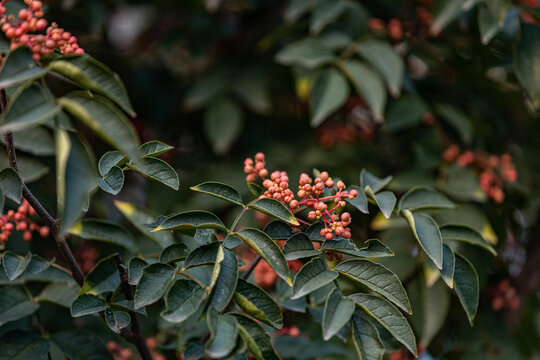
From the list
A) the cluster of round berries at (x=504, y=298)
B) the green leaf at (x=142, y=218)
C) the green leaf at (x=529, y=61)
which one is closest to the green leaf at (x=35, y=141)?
the green leaf at (x=142, y=218)

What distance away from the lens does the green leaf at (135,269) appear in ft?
2.85

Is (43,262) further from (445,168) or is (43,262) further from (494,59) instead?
(494,59)

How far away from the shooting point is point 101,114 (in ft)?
2.21

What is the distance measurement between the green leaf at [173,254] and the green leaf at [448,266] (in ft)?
1.34

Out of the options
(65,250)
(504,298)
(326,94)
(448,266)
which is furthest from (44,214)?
(504,298)

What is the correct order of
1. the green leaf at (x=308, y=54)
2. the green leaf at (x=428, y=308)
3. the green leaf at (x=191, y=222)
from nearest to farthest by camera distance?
the green leaf at (x=191, y=222)
the green leaf at (x=428, y=308)
the green leaf at (x=308, y=54)

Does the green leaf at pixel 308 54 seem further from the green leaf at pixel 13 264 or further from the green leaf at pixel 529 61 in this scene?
the green leaf at pixel 13 264

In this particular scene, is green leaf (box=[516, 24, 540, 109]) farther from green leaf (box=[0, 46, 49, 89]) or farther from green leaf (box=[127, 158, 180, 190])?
green leaf (box=[0, 46, 49, 89])

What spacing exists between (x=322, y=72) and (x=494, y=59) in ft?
1.66

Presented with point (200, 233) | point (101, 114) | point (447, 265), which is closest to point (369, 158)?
point (447, 265)

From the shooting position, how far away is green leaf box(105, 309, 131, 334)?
87cm

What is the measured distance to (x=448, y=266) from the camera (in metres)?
0.94

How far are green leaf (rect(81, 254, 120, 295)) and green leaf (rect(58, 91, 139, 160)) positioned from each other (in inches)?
13.6

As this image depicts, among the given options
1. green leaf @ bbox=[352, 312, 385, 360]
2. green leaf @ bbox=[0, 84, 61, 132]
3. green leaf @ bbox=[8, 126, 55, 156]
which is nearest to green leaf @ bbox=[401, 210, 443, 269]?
green leaf @ bbox=[352, 312, 385, 360]
